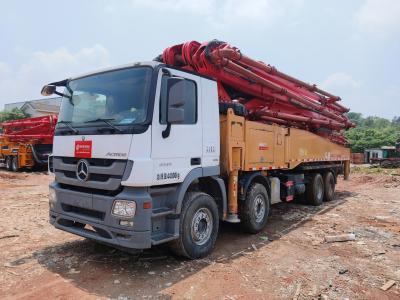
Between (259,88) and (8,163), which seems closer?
(259,88)

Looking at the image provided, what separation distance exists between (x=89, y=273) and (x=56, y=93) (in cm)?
282

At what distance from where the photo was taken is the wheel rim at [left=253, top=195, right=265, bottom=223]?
662 centimetres

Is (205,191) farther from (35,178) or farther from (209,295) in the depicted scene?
(35,178)

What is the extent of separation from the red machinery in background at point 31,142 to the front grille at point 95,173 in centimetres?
1426

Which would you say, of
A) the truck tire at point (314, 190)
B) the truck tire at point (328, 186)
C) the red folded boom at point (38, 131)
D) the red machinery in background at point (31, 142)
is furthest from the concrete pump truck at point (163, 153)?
the red machinery in background at point (31, 142)

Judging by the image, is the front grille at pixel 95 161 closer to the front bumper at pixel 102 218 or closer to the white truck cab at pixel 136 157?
the white truck cab at pixel 136 157

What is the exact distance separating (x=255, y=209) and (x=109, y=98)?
340 centimetres

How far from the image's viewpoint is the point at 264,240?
628 cm

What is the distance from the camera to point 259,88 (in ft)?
24.2

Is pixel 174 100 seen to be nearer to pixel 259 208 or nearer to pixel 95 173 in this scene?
pixel 95 173

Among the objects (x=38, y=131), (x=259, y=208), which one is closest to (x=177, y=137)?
(x=259, y=208)

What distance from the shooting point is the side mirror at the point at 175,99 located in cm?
448

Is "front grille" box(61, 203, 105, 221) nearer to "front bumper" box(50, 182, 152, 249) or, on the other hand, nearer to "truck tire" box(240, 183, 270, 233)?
"front bumper" box(50, 182, 152, 249)

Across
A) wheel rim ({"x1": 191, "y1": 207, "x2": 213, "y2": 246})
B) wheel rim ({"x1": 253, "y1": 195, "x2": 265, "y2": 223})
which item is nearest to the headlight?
wheel rim ({"x1": 191, "y1": 207, "x2": 213, "y2": 246})
